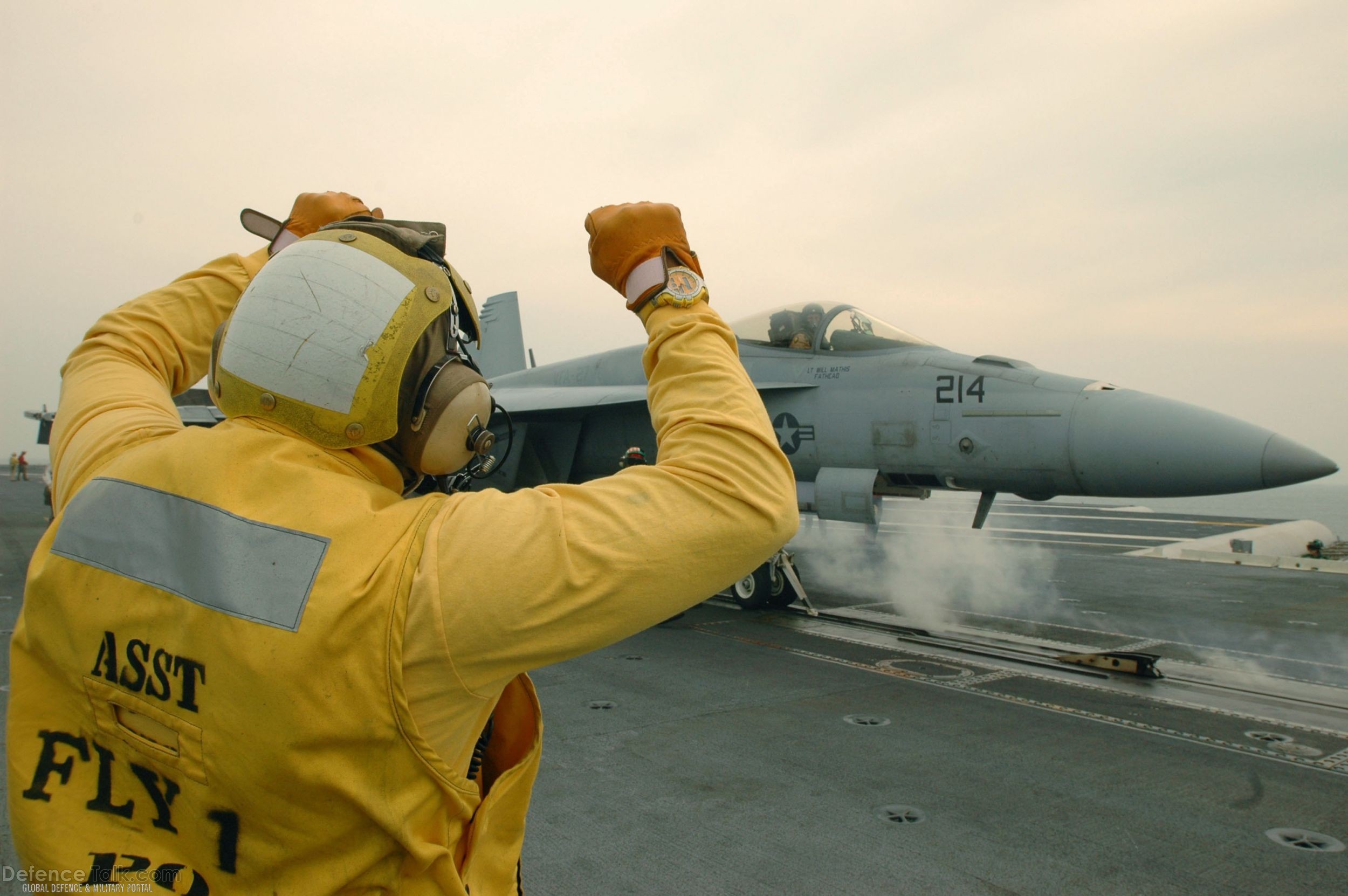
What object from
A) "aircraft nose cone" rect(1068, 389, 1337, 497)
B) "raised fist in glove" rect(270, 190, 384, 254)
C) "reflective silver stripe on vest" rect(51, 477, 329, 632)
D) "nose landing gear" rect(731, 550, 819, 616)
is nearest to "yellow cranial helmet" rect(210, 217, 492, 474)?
"reflective silver stripe on vest" rect(51, 477, 329, 632)

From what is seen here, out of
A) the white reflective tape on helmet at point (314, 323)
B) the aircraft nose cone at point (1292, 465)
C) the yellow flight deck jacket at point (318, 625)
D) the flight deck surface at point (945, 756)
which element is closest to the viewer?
the yellow flight deck jacket at point (318, 625)

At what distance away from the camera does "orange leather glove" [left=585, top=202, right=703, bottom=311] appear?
4.36 ft

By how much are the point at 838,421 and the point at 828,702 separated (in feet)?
9.72

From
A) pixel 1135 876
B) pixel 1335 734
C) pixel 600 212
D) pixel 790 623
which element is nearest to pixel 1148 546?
pixel 790 623

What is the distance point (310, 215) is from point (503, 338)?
637 inches

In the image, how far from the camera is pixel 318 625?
99 cm

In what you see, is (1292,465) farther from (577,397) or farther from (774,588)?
(577,397)

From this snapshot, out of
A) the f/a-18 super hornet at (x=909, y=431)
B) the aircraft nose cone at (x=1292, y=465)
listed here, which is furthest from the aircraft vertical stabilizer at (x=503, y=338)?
the aircraft nose cone at (x=1292, y=465)

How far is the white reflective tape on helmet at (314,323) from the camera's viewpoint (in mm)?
1120

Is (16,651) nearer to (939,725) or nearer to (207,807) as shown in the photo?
(207,807)

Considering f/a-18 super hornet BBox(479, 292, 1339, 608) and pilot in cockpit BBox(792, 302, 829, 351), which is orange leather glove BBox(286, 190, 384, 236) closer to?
f/a-18 super hornet BBox(479, 292, 1339, 608)

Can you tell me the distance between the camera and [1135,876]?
134 inches

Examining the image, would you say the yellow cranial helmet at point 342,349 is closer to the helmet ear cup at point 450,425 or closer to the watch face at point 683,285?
the helmet ear cup at point 450,425

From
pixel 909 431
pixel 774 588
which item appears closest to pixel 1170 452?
pixel 909 431
